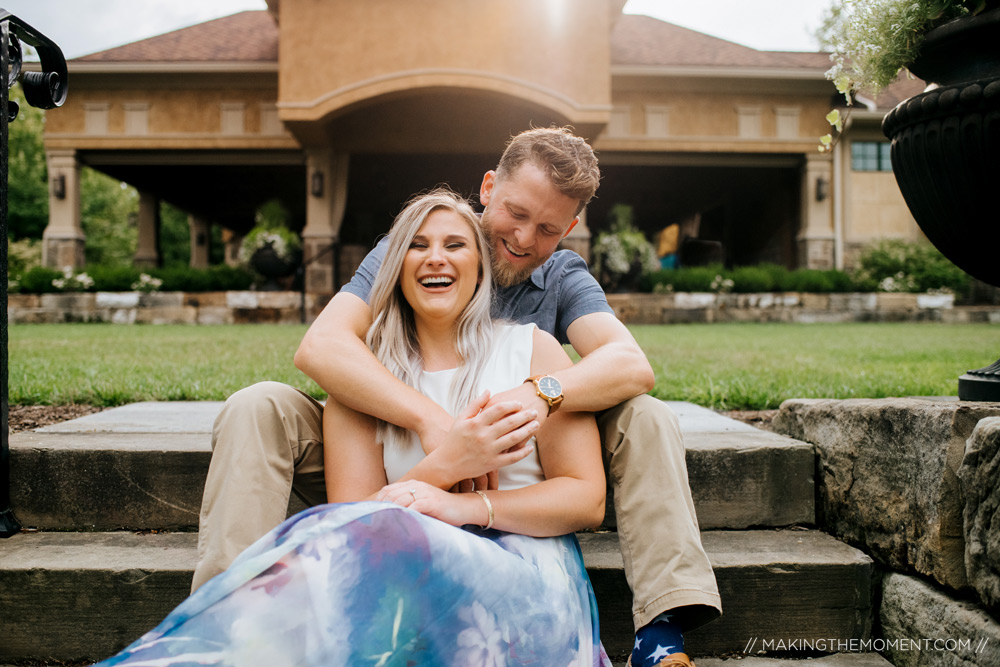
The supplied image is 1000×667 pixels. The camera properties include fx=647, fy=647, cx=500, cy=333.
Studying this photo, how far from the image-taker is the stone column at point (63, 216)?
11.7 m

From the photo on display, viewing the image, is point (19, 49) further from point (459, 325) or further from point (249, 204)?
point (249, 204)

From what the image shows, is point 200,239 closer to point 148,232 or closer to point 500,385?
point 148,232

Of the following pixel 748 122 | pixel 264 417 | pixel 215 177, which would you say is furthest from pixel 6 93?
pixel 215 177

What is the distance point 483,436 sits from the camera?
53.4 inches

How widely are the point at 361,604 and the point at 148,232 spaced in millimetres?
15732

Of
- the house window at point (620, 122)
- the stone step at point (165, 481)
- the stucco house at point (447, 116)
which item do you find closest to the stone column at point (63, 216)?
the stucco house at point (447, 116)

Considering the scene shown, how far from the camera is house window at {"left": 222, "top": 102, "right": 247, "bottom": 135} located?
11.9 meters

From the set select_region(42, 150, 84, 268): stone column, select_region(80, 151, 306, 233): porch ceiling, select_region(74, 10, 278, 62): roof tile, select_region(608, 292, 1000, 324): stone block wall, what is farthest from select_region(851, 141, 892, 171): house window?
select_region(42, 150, 84, 268): stone column

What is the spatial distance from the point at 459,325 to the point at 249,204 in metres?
17.4

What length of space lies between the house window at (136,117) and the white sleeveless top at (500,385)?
1259cm

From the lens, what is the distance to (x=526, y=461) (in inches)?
62.2

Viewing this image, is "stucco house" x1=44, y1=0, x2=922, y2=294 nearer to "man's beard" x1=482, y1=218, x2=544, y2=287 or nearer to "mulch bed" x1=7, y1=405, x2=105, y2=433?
"mulch bed" x1=7, y1=405, x2=105, y2=433

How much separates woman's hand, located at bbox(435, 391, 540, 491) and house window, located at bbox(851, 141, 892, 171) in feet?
48.7

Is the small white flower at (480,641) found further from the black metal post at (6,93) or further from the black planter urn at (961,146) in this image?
the black metal post at (6,93)
